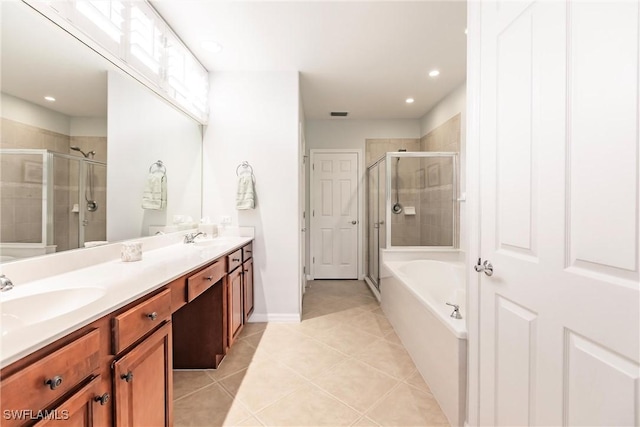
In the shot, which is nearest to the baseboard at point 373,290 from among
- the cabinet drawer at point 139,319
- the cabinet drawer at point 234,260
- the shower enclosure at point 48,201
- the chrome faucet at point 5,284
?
the cabinet drawer at point 234,260

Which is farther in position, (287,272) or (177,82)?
(287,272)

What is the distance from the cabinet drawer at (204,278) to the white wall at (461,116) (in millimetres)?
2099

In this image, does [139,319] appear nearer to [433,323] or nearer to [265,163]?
[433,323]

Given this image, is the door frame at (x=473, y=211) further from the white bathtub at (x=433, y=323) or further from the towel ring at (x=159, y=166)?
the towel ring at (x=159, y=166)

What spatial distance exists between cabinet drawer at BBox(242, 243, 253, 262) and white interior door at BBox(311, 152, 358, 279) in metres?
1.71

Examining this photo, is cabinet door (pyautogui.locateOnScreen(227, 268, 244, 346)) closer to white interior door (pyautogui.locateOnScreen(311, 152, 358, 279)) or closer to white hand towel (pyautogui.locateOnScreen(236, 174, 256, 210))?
white hand towel (pyautogui.locateOnScreen(236, 174, 256, 210))

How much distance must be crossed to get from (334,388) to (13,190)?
1.90 metres

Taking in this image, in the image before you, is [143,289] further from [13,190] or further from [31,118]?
[31,118]

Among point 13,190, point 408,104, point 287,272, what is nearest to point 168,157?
point 13,190

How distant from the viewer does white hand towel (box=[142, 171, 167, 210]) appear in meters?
1.98

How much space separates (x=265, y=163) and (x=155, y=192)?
103cm

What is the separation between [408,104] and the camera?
3.69m

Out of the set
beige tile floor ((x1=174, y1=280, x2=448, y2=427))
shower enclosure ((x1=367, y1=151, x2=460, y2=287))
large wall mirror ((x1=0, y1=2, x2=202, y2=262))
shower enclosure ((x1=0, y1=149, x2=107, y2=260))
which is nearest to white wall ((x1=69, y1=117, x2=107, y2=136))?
large wall mirror ((x1=0, y1=2, x2=202, y2=262))

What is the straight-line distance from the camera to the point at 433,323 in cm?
170
